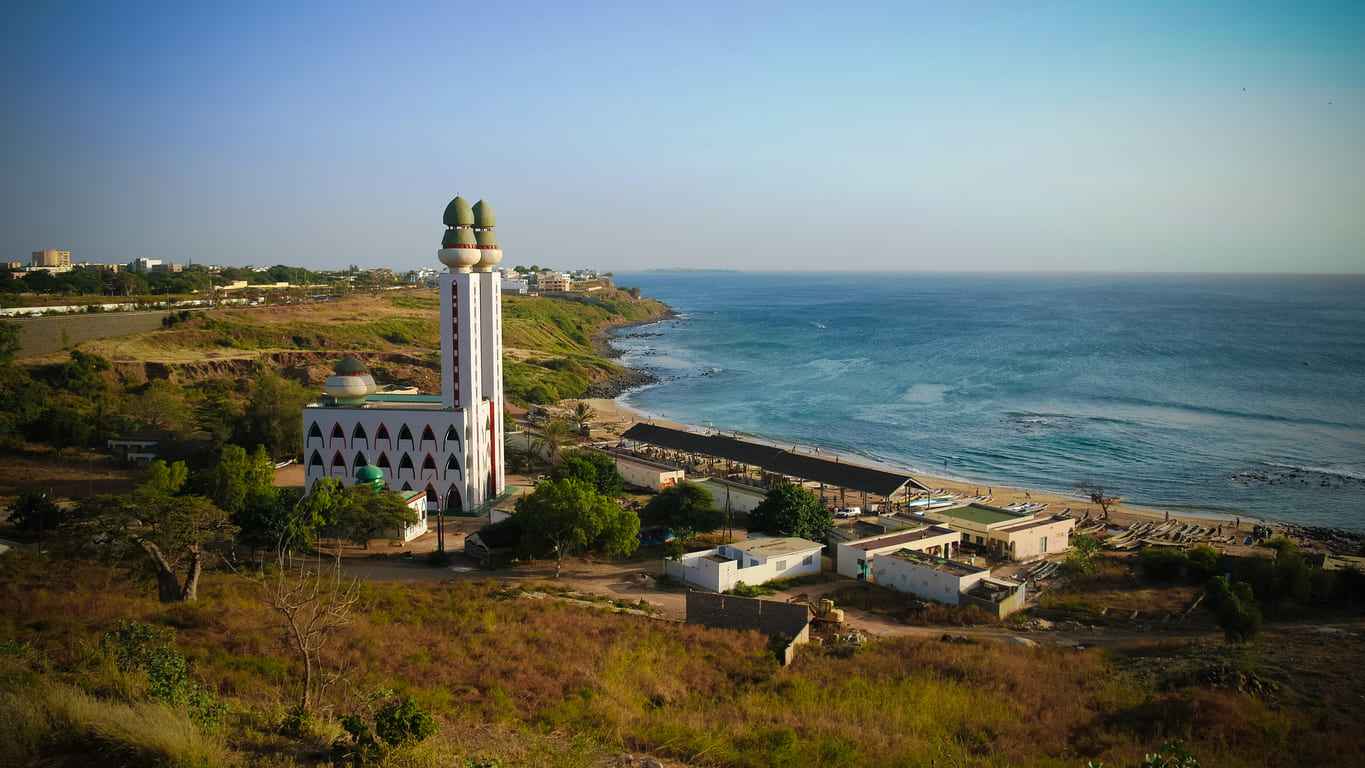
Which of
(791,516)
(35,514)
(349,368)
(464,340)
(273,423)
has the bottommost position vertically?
(791,516)

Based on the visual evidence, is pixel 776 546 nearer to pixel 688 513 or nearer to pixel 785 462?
pixel 688 513

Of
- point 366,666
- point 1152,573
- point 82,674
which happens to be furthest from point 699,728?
point 1152,573

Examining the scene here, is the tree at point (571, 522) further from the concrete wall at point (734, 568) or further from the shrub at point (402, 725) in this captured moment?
the shrub at point (402, 725)

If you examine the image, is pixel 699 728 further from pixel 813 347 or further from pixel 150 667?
pixel 813 347

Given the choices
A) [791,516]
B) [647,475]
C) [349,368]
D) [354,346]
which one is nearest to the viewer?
[791,516]

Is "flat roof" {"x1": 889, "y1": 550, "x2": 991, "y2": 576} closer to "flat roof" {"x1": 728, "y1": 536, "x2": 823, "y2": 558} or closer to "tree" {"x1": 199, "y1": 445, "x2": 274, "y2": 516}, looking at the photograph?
"flat roof" {"x1": 728, "y1": 536, "x2": 823, "y2": 558}

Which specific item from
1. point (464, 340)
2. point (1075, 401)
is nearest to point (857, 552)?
point (464, 340)

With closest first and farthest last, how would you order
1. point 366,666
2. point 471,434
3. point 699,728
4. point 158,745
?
1. point 158,745
2. point 699,728
3. point 366,666
4. point 471,434
